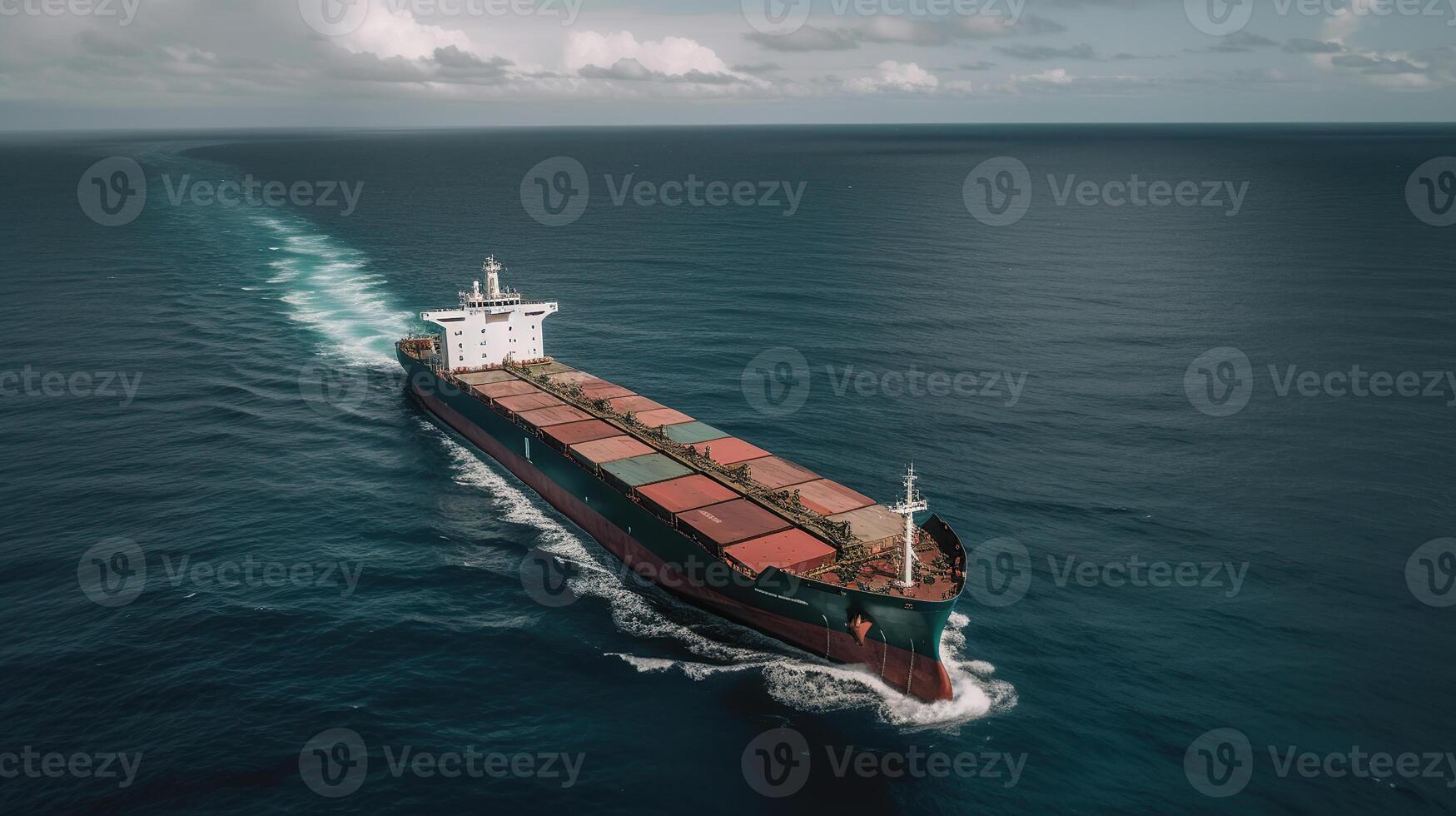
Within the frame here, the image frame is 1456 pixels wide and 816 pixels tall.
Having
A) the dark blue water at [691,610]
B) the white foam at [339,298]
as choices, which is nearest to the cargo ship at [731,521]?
the dark blue water at [691,610]

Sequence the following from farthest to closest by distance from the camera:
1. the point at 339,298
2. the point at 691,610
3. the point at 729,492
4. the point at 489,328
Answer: the point at 339,298, the point at 489,328, the point at 729,492, the point at 691,610

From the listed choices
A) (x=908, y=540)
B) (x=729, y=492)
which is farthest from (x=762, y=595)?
(x=729, y=492)

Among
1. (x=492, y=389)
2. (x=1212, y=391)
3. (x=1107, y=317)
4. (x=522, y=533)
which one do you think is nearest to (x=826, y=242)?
(x=1107, y=317)

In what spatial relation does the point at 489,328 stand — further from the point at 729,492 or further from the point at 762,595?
the point at 762,595

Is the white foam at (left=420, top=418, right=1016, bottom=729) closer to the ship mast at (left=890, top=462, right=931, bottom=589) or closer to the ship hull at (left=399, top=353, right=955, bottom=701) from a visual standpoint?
the ship hull at (left=399, top=353, right=955, bottom=701)

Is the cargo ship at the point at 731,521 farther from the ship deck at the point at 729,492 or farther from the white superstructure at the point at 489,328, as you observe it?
the white superstructure at the point at 489,328


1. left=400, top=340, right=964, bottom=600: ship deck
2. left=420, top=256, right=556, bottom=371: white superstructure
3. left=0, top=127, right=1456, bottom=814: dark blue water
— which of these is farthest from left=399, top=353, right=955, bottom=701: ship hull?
left=420, top=256, right=556, bottom=371: white superstructure

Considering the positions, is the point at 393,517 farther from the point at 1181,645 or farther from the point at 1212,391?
the point at 1212,391
